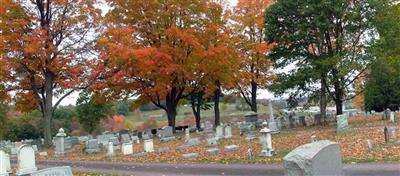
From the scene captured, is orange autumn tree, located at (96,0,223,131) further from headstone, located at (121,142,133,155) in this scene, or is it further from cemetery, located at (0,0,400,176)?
headstone, located at (121,142,133,155)

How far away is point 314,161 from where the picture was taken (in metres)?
7.90

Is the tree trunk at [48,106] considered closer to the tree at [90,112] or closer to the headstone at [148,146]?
the headstone at [148,146]

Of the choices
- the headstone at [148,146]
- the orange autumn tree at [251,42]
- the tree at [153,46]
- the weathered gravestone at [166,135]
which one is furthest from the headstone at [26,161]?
the orange autumn tree at [251,42]

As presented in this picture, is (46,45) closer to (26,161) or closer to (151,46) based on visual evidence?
(151,46)

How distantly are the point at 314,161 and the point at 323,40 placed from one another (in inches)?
844

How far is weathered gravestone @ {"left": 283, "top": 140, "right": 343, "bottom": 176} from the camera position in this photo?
25.8 feet

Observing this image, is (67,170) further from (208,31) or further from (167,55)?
(208,31)

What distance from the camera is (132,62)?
28688 millimetres

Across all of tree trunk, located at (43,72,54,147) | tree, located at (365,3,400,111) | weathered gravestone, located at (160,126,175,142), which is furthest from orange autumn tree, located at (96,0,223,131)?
tree, located at (365,3,400,111)

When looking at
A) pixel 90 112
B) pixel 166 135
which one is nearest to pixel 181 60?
pixel 166 135

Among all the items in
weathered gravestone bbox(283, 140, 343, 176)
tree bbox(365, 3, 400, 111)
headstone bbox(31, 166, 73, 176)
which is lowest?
headstone bbox(31, 166, 73, 176)

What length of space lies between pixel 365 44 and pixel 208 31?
10.2 m

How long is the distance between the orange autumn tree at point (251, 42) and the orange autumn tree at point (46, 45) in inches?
477

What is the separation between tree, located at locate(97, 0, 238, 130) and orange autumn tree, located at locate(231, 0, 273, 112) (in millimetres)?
4869
